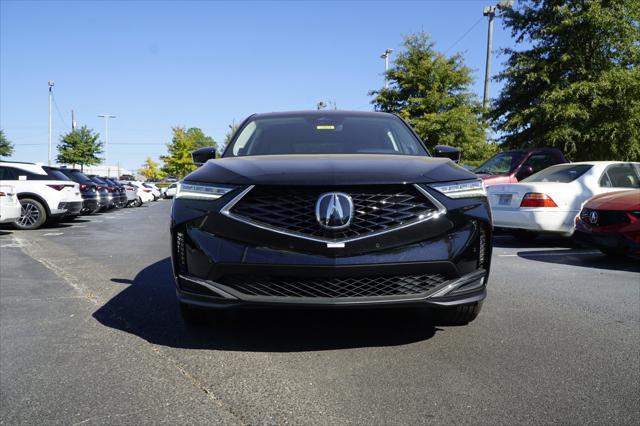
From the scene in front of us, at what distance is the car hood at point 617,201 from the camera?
6.68m

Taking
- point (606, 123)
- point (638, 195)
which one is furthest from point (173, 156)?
point (638, 195)

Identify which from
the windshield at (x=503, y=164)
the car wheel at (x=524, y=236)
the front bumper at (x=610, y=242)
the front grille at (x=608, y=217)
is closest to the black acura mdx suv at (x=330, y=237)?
the front bumper at (x=610, y=242)

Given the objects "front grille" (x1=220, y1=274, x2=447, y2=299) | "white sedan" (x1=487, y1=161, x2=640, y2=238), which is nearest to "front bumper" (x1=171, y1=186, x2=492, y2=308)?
"front grille" (x1=220, y1=274, x2=447, y2=299)

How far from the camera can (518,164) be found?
1202 centimetres

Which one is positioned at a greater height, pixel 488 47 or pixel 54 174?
pixel 488 47

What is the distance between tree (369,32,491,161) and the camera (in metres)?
25.9

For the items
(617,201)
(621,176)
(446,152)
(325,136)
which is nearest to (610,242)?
(617,201)

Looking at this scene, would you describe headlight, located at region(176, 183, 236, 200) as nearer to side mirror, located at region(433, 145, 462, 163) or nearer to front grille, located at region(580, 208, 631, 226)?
side mirror, located at region(433, 145, 462, 163)

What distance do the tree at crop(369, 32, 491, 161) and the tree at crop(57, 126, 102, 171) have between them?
32.8 meters

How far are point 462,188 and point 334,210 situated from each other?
84cm

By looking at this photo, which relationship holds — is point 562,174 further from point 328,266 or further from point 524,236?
point 328,266

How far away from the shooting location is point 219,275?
3.06 m

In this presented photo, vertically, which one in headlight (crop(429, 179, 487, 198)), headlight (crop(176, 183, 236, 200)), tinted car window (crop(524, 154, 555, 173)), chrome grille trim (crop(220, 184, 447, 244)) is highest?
tinted car window (crop(524, 154, 555, 173))

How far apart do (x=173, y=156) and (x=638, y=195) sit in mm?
77152
